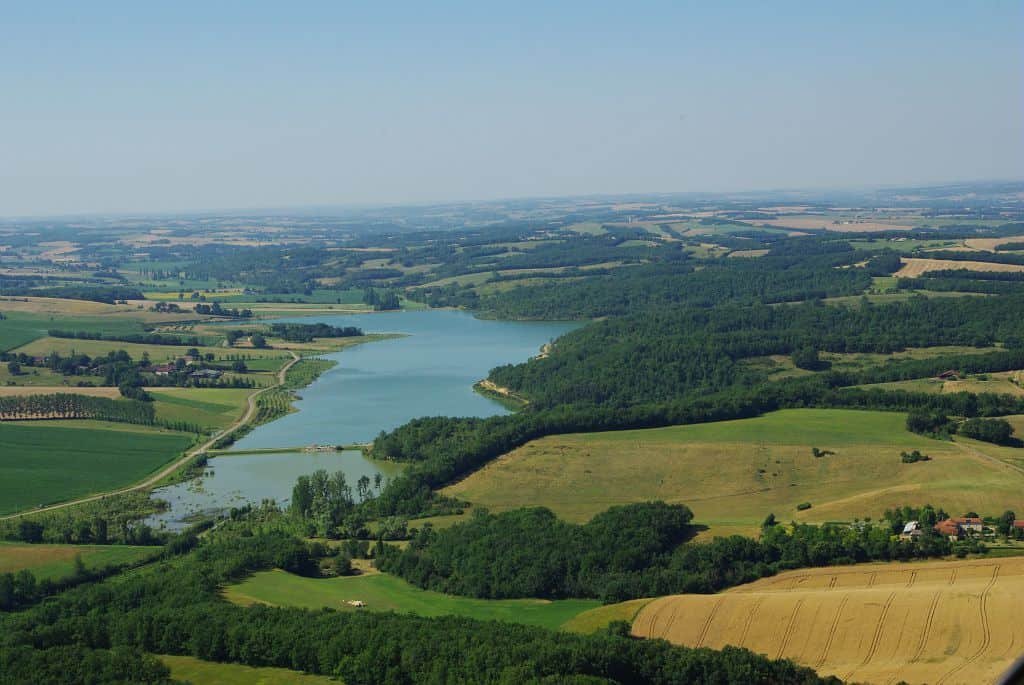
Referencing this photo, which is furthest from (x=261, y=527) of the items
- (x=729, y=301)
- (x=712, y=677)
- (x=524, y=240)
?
(x=524, y=240)

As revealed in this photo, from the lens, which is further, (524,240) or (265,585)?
(524,240)

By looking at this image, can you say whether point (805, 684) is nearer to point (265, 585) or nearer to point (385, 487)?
point (265, 585)

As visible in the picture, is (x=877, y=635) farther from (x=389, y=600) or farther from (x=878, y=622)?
(x=389, y=600)

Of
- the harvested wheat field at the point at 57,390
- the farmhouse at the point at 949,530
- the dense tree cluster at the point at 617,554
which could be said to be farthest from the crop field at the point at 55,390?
the farmhouse at the point at 949,530

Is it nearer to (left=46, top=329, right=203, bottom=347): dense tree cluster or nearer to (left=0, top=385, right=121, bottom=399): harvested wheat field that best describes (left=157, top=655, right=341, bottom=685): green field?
(left=0, top=385, right=121, bottom=399): harvested wheat field

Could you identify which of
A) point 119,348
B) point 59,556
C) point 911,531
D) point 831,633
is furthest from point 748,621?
point 119,348

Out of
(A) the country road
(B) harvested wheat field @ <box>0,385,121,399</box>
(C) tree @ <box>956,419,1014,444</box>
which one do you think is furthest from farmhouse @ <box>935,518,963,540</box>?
(B) harvested wheat field @ <box>0,385,121,399</box>
